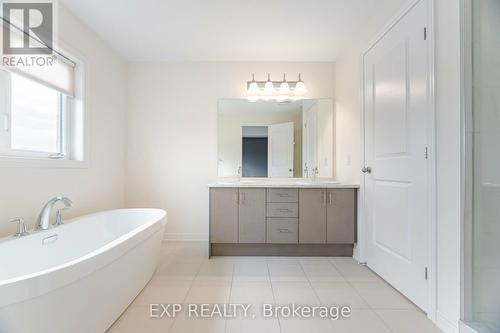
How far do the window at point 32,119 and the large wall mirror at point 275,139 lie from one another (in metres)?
1.71

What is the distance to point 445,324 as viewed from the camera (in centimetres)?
152

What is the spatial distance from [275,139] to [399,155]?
1.61 meters

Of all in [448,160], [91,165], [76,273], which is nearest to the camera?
[76,273]

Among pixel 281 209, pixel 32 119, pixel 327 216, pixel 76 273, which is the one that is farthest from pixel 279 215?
pixel 32 119

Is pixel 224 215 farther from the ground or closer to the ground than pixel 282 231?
farther from the ground

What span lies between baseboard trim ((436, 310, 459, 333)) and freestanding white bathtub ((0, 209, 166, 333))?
1.95 meters

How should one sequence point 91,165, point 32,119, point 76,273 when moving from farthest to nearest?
1. point 91,165
2. point 32,119
3. point 76,273

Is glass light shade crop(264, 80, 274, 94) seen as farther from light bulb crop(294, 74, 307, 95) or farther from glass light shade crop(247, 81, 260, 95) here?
light bulb crop(294, 74, 307, 95)

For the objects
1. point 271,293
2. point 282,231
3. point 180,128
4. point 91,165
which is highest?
point 180,128

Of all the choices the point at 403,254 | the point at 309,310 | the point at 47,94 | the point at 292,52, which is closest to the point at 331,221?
the point at 403,254

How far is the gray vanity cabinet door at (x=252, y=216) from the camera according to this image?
2.81 m

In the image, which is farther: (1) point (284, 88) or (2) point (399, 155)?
(1) point (284, 88)

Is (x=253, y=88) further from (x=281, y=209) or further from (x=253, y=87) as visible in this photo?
(x=281, y=209)

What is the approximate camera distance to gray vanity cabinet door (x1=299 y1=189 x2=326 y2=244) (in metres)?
2.80
